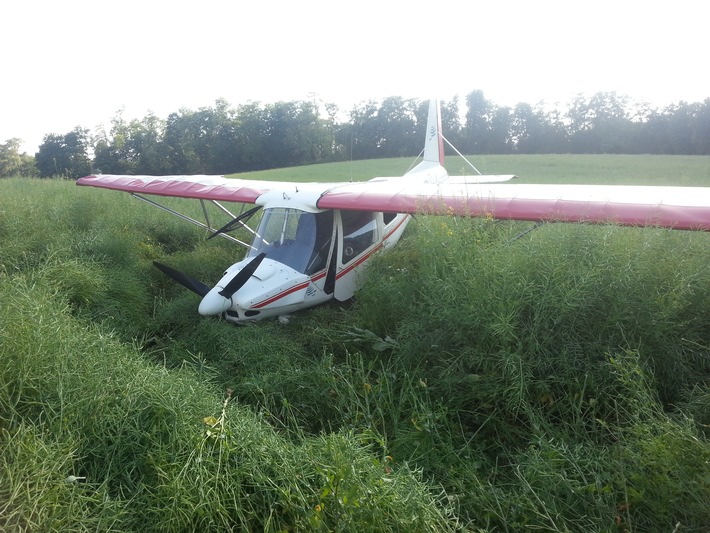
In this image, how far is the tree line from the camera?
56.9 m

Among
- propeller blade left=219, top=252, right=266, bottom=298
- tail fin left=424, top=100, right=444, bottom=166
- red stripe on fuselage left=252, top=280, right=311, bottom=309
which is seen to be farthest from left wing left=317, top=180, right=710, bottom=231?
tail fin left=424, top=100, right=444, bottom=166

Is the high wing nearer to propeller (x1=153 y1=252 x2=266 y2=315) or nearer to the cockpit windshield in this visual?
the cockpit windshield

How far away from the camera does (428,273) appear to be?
16.5ft

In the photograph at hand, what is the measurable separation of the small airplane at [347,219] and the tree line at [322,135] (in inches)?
1908

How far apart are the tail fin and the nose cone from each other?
8.90 m

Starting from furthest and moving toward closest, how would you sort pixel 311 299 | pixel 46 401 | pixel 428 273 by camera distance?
pixel 311 299
pixel 428 273
pixel 46 401

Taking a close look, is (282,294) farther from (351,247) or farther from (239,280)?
(351,247)

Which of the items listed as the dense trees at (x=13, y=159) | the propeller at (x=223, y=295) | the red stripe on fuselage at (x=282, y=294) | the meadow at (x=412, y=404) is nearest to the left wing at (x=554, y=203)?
the meadow at (x=412, y=404)

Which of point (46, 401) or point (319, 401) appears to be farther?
point (319, 401)

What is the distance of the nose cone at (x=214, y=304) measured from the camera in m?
6.20

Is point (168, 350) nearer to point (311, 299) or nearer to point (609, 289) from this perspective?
point (311, 299)

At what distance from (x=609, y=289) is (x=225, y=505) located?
3479 mm

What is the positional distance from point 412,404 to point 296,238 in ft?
12.1

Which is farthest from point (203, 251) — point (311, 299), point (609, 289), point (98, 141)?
point (98, 141)
